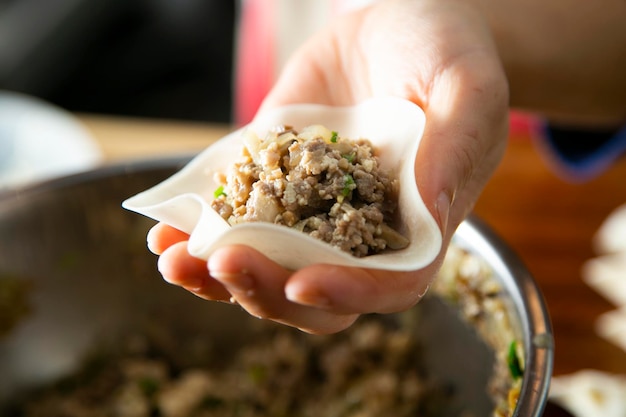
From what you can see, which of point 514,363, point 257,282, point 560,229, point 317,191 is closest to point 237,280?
point 257,282

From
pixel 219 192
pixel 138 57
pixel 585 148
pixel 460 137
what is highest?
pixel 460 137

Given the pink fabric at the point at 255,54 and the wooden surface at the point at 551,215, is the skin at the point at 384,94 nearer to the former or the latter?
the wooden surface at the point at 551,215

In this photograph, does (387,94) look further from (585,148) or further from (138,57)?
(138,57)

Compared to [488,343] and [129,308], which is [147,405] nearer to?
[129,308]

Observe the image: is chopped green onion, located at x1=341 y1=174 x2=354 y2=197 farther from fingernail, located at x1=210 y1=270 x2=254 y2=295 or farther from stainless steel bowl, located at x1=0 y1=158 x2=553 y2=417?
stainless steel bowl, located at x1=0 y1=158 x2=553 y2=417

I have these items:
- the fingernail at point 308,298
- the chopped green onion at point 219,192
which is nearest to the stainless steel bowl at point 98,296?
the chopped green onion at point 219,192

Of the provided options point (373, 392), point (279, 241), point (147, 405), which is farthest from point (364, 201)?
point (147, 405)
